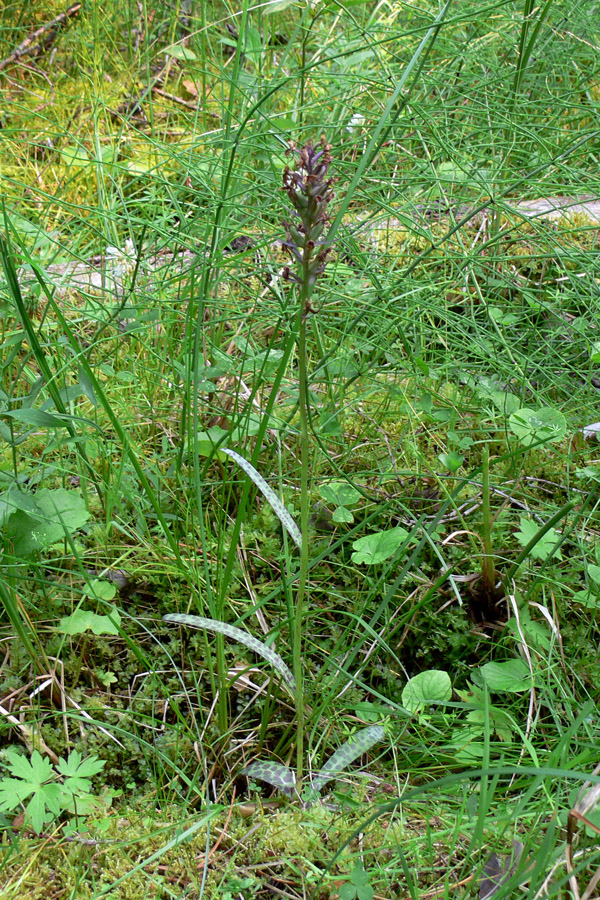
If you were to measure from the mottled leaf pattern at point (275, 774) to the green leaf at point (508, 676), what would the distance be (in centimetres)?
39

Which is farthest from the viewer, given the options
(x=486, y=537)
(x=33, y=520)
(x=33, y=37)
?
(x=33, y=37)

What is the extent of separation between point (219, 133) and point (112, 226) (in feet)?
1.51

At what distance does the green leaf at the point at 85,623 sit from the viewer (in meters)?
1.22

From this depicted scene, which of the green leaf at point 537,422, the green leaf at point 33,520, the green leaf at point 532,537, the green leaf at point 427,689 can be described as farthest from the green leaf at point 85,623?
the green leaf at point 537,422

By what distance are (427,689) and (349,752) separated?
229mm

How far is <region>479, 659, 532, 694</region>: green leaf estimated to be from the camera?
3.94 ft

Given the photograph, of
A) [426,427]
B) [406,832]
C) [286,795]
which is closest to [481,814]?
[406,832]

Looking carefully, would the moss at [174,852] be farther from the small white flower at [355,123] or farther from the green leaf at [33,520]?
the small white flower at [355,123]

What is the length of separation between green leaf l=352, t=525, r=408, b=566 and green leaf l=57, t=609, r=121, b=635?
496 millimetres

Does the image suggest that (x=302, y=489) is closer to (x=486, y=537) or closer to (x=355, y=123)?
(x=486, y=537)

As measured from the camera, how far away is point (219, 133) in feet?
6.90

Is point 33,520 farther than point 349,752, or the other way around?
point 33,520

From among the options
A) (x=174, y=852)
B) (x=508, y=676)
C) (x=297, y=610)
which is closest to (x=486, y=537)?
(x=508, y=676)

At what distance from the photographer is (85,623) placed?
4.03ft
